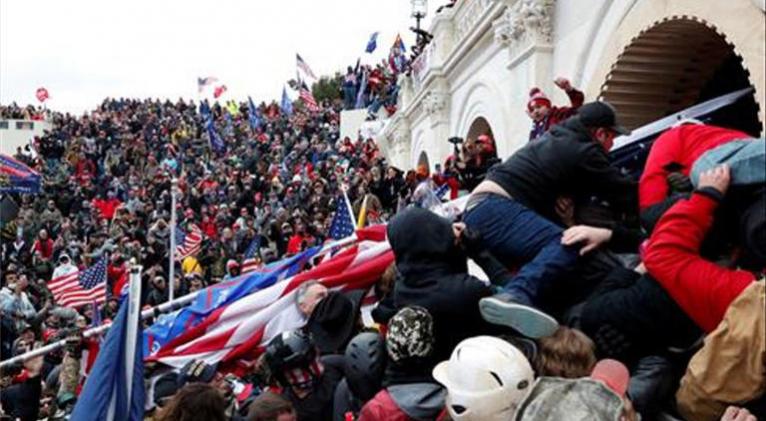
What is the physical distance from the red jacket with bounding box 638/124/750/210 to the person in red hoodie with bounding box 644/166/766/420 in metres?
0.54

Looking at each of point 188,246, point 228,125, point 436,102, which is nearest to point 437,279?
point 188,246

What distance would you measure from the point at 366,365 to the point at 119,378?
5.79 ft

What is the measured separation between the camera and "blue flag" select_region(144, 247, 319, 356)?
22.5ft

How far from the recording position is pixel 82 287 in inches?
544

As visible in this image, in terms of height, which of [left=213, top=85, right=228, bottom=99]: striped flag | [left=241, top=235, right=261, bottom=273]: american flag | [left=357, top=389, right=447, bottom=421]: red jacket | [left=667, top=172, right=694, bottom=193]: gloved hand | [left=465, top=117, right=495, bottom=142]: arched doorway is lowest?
[left=241, top=235, right=261, bottom=273]: american flag

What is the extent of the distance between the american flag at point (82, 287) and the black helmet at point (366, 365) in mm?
9956

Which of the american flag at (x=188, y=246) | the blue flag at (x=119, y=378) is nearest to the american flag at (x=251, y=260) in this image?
the american flag at (x=188, y=246)

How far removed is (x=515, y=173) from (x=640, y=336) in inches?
45.9

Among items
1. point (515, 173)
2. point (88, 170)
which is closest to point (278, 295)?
point (515, 173)

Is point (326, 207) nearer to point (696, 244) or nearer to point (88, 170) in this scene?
point (88, 170)

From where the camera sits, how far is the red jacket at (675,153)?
4.06m

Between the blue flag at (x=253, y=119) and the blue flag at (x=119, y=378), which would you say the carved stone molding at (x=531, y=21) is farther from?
the blue flag at (x=253, y=119)

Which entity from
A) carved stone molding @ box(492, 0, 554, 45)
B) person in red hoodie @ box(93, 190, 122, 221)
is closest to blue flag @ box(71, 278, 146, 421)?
carved stone molding @ box(492, 0, 554, 45)

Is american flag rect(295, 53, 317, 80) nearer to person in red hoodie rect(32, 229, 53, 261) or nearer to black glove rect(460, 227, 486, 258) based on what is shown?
person in red hoodie rect(32, 229, 53, 261)
